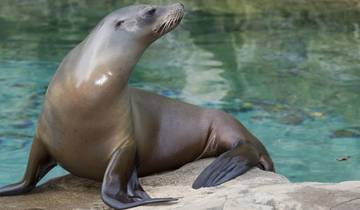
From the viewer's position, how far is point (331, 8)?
12086 millimetres

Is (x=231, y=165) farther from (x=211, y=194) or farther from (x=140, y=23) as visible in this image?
(x=140, y=23)

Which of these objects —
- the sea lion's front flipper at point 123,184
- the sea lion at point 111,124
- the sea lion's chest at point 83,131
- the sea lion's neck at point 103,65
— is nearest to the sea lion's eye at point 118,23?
the sea lion at point 111,124

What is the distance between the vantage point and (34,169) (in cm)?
389

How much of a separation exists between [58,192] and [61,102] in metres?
0.45

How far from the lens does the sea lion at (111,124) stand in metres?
3.62

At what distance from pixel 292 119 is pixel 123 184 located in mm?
3440

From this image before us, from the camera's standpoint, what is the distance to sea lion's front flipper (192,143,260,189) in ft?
12.2

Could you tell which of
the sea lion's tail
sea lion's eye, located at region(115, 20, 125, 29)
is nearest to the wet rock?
the sea lion's tail

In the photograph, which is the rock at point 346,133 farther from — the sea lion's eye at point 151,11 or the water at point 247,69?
the sea lion's eye at point 151,11

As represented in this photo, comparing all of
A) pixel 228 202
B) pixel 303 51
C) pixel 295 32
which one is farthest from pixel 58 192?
pixel 295 32

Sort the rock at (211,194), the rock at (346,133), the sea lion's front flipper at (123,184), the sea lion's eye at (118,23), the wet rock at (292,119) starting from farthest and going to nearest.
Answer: the wet rock at (292,119), the rock at (346,133), the sea lion's eye at (118,23), the sea lion's front flipper at (123,184), the rock at (211,194)

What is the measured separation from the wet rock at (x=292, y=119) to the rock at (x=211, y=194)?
2.59 m

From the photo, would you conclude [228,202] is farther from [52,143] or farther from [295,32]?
[295,32]

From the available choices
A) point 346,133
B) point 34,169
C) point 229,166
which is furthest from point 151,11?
point 346,133
